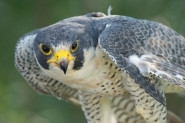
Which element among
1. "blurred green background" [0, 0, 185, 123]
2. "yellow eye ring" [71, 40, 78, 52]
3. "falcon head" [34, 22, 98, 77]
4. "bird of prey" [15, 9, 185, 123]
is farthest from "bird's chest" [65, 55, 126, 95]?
Result: "blurred green background" [0, 0, 185, 123]

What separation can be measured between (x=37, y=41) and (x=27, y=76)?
4.55ft

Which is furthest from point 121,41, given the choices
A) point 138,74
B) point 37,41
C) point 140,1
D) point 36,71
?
point 140,1

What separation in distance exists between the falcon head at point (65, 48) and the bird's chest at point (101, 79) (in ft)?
0.66

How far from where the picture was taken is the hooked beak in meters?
4.83

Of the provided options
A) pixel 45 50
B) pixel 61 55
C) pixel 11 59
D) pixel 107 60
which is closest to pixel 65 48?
pixel 61 55

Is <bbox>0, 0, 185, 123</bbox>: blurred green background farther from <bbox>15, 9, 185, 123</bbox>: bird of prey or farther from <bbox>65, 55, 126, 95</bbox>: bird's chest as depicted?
<bbox>65, 55, 126, 95</bbox>: bird's chest

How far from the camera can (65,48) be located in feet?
16.1

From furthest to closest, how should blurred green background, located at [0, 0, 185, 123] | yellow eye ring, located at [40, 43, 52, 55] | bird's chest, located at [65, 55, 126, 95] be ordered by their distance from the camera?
blurred green background, located at [0, 0, 185, 123], bird's chest, located at [65, 55, 126, 95], yellow eye ring, located at [40, 43, 52, 55]

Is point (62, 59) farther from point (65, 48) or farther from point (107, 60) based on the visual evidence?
point (107, 60)

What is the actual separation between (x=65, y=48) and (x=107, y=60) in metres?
0.84

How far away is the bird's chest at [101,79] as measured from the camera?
5.46m

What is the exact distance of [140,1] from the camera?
352 inches

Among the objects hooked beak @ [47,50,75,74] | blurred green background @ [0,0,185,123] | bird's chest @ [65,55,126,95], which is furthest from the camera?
blurred green background @ [0,0,185,123]

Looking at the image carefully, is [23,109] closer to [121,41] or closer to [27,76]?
[27,76]
